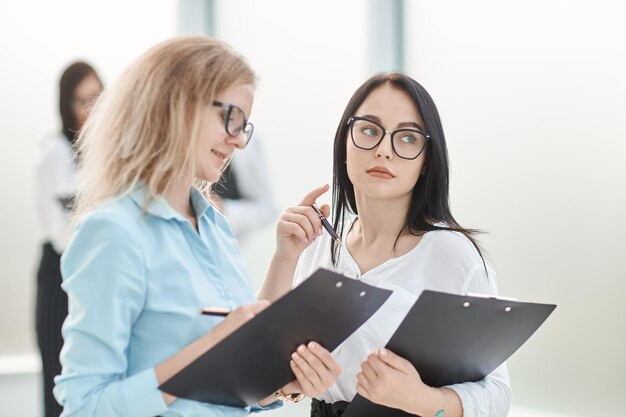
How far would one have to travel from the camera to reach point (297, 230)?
5.49 feet

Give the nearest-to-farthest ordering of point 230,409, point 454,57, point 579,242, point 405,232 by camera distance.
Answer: point 230,409 → point 405,232 → point 579,242 → point 454,57

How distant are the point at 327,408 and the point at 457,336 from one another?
38cm

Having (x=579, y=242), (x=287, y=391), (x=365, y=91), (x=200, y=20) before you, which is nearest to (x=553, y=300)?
(x=579, y=242)

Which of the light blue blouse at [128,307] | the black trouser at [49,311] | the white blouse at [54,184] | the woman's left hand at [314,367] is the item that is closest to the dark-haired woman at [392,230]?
the woman's left hand at [314,367]

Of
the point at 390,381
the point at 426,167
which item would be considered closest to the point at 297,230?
the point at 426,167

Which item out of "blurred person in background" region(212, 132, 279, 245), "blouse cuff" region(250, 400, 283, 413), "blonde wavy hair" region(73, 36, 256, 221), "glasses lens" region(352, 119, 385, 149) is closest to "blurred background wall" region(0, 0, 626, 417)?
"blurred person in background" region(212, 132, 279, 245)

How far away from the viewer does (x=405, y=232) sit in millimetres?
1702

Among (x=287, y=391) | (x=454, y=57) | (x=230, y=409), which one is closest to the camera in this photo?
(x=230, y=409)

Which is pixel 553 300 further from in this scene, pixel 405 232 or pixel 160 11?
pixel 160 11

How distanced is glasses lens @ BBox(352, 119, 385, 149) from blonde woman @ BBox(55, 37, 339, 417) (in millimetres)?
357

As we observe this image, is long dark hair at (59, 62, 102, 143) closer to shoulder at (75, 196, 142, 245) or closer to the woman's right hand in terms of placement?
the woman's right hand

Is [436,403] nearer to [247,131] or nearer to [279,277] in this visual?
[279,277]

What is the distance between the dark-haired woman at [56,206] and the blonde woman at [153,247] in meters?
1.63

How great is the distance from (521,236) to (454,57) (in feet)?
2.33
